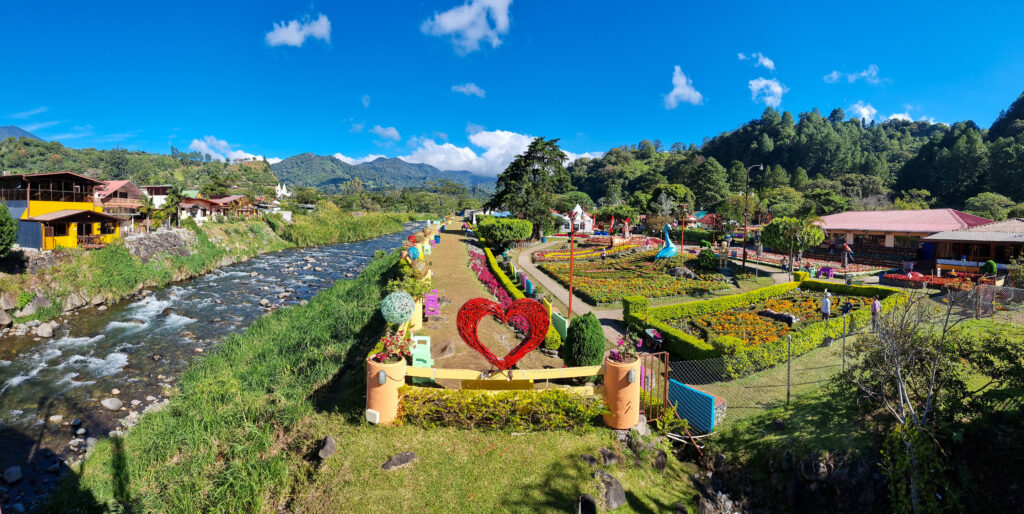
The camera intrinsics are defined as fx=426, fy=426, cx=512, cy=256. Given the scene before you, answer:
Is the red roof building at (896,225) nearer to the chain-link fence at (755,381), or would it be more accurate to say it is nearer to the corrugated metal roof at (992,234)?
the corrugated metal roof at (992,234)

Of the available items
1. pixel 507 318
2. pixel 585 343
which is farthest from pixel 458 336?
pixel 507 318

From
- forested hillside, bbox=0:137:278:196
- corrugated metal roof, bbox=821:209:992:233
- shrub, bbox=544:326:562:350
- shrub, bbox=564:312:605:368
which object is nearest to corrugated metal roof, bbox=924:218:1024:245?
corrugated metal roof, bbox=821:209:992:233

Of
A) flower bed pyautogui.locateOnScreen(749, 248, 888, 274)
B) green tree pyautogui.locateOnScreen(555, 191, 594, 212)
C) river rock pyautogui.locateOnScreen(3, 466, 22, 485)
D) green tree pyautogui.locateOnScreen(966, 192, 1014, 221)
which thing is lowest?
river rock pyautogui.locateOnScreen(3, 466, 22, 485)

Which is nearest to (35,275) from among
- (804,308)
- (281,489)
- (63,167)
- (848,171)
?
(281,489)

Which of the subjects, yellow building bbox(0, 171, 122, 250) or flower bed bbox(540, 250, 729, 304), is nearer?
flower bed bbox(540, 250, 729, 304)

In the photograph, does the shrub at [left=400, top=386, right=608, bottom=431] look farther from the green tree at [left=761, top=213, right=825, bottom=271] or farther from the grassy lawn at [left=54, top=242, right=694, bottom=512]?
the green tree at [left=761, top=213, right=825, bottom=271]
